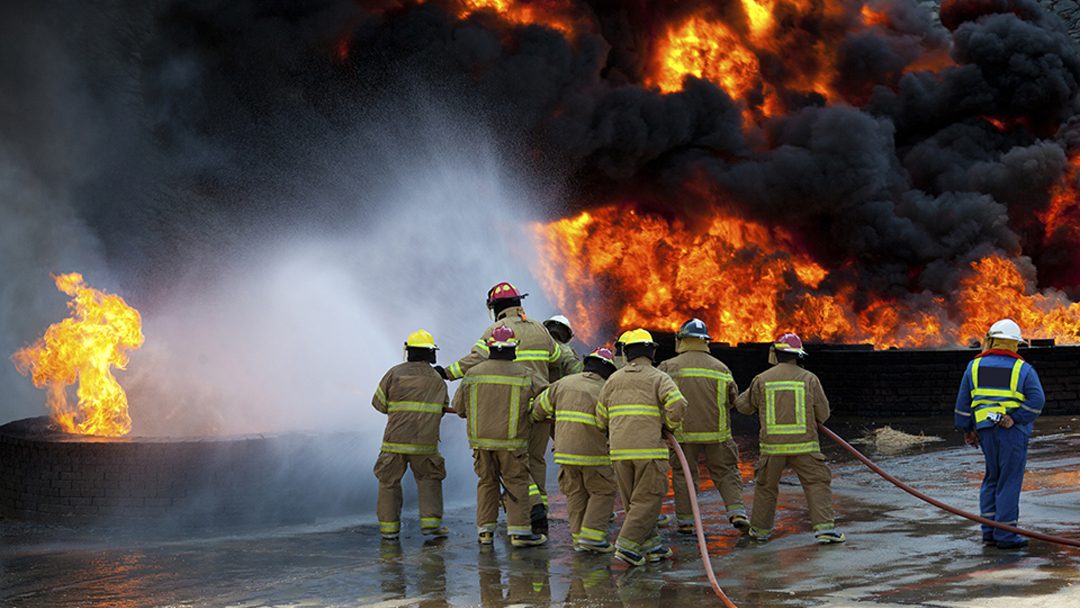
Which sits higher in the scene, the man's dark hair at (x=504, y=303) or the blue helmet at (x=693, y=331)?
the man's dark hair at (x=504, y=303)

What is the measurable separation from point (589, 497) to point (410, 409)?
5.42ft

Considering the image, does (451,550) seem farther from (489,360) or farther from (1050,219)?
(1050,219)

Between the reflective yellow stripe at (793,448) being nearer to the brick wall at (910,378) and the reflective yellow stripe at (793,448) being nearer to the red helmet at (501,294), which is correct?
the red helmet at (501,294)

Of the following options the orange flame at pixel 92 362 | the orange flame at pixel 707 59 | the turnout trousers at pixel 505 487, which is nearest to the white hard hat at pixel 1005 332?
the turnout trousers at pixel 505 487

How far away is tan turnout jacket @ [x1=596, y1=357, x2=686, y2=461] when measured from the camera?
7.92 meters

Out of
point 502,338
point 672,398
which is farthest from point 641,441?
point 502,338

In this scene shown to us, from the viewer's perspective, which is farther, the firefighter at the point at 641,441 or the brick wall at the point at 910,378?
the brick wall at the point at 910,378

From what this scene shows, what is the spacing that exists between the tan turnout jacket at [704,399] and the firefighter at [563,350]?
3.23ft

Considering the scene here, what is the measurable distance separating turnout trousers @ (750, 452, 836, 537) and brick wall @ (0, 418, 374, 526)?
3.90m

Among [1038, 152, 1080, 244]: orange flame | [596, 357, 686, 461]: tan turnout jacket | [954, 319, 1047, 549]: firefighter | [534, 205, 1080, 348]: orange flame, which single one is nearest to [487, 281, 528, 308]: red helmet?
[596, 357, 686, 461]: tan turnout jacket

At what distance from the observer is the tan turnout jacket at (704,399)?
9031mm

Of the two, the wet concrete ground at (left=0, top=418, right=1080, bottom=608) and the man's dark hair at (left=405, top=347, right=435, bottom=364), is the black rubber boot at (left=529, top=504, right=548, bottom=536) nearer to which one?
the wet concrete ground at (left=0, top=418, right=1080, bottom=608)

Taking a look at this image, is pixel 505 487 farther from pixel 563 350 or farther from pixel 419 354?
pixel 563 350

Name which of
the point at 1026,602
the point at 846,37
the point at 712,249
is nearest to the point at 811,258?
the point at 712,249
